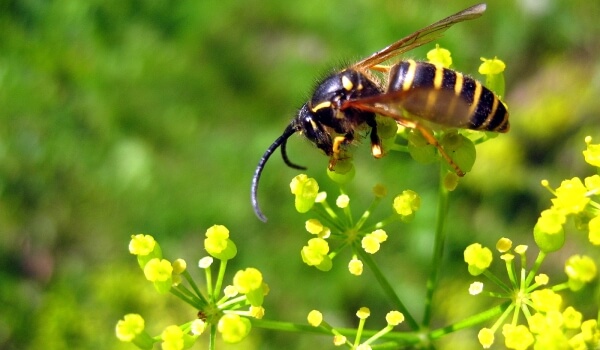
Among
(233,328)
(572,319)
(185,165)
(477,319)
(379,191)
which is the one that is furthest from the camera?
(185,165)

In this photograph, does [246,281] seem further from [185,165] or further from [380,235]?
[185,165]

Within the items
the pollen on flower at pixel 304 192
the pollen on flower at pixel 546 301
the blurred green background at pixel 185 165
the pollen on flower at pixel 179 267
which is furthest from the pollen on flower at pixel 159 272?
the blurred green background at pixel 185 165

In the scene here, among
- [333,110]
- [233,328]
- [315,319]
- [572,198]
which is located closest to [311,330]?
[315,319]

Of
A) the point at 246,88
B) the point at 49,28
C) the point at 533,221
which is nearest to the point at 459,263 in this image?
the point at 533,221

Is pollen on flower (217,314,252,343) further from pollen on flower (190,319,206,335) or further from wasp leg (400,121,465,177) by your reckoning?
wasp leg (400,121,465,177)

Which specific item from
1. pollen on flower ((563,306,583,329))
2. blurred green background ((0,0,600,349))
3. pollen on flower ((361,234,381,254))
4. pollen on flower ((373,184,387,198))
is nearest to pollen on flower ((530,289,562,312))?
pollen on flower ((563,306,583,329))

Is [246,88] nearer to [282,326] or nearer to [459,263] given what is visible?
[459,263]
